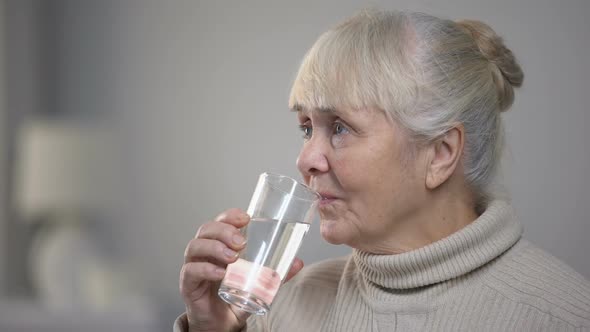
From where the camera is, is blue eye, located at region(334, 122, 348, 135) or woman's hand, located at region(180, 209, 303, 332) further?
blue eye, located at region(334, 122, 348, 135)

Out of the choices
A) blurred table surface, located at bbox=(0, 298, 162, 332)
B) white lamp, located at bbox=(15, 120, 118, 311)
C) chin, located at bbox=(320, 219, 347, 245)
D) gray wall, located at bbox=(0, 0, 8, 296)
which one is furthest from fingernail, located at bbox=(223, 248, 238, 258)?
gray wall, located at bbox=(0, 0, 8, 296)

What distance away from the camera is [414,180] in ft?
5.01

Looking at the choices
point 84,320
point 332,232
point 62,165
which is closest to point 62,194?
point 62,165

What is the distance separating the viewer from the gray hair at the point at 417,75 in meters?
1.48

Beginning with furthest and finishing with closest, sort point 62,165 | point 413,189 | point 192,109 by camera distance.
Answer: point 62,165 < point 192,109 < point 413,189

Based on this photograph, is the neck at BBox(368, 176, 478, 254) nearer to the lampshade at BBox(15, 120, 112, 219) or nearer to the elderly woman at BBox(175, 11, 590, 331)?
the elderly woman at BBox(175, 11, 590, 331)

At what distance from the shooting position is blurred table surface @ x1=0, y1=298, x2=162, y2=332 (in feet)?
9.89

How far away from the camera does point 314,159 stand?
151cm

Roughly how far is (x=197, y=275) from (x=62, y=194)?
210 centimetres

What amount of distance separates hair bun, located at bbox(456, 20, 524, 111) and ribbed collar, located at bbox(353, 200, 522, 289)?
305 millimetres

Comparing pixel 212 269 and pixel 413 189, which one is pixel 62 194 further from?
pixel 413 189

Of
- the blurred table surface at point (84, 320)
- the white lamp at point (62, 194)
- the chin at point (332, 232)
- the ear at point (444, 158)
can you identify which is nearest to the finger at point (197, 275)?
the chin at point (332, 232)

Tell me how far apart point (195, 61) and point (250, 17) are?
0.34 m

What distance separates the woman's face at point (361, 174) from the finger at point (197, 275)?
272 millimetres
